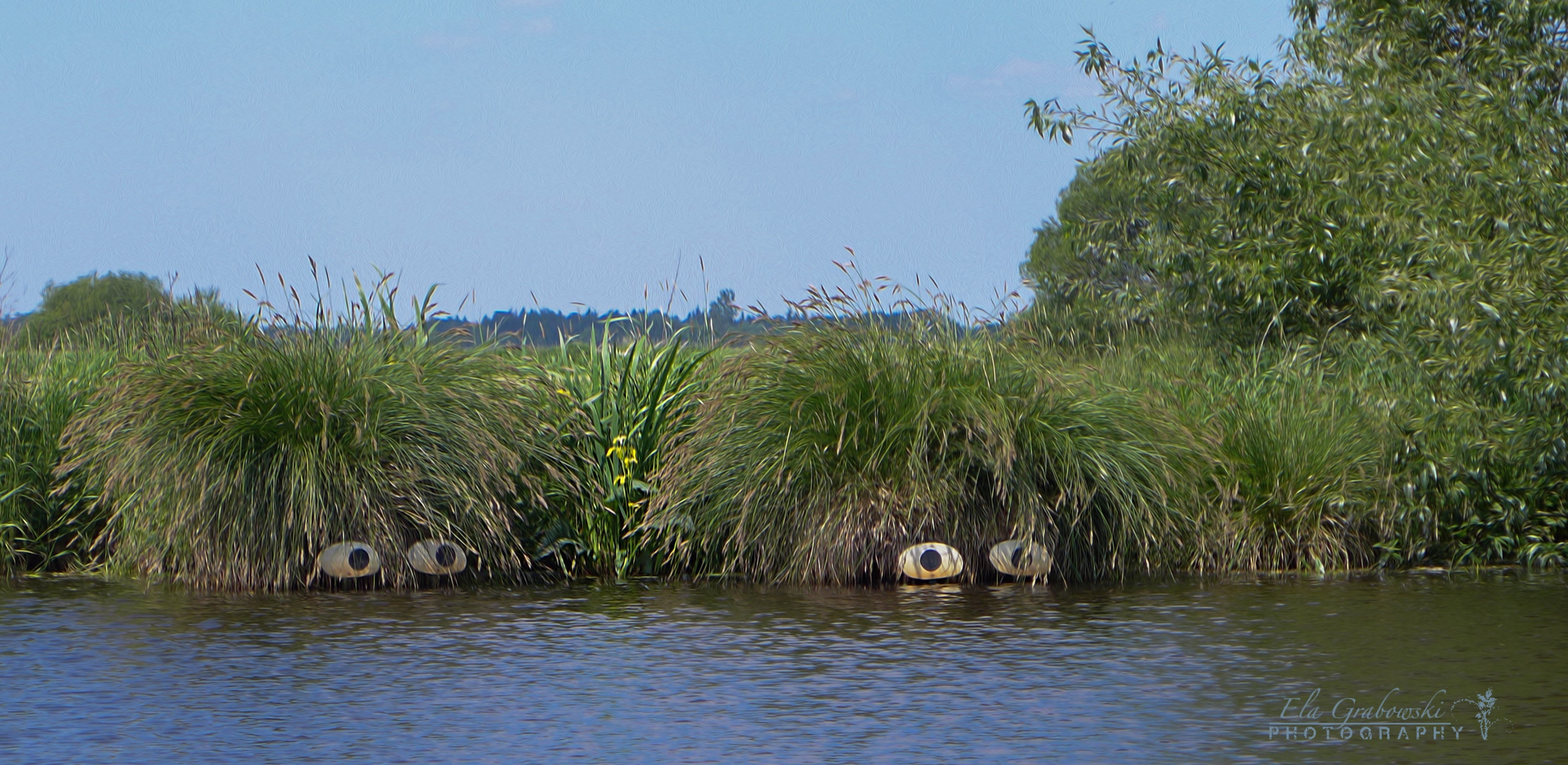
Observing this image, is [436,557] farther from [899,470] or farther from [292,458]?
[899,470]

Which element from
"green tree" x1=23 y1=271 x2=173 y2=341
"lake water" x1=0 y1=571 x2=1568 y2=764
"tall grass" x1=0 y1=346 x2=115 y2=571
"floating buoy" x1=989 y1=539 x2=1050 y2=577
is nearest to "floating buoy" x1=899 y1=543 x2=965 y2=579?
"lake water" x1=0 y1=571 x2=1568 y2=764

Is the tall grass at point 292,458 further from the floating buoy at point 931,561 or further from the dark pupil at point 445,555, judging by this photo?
the floating buoy at point 931,561

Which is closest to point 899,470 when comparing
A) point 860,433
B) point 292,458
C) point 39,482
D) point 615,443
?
point 860,433

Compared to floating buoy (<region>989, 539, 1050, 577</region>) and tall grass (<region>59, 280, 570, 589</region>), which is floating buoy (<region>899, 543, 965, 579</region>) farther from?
tall grass (<region>59, 280, 570, 589</region>)

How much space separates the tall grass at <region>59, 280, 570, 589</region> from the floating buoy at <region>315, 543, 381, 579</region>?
8 cm

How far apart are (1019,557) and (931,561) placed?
0.58 metres

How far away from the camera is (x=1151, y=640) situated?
7.66 meters

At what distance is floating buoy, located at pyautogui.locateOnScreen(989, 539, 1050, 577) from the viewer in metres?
9.70

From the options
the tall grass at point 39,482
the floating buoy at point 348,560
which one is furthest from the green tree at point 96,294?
the floating buoy at point 348,560

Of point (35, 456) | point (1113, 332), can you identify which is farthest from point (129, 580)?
point (1113, 332)

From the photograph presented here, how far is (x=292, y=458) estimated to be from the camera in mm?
9414

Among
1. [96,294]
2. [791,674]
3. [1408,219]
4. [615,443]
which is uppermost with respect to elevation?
[96,294]

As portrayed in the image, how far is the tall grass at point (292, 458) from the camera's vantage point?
9391 mm
